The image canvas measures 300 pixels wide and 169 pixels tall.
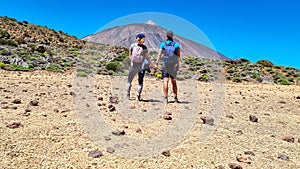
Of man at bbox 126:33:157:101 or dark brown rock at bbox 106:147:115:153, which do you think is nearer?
dark brown rock at bbox 106:147:115:153

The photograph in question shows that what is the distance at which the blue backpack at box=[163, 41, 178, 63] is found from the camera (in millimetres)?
7961

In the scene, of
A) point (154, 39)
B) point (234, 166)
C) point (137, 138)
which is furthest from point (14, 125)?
point (154, 39)

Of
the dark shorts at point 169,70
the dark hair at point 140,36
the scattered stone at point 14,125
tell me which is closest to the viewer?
the scattered stone at point 14,125

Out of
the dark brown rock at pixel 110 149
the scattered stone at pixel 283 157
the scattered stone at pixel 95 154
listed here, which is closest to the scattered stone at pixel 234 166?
the scattered stone at pixel 283 157

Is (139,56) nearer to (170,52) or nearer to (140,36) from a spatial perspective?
(140,36)

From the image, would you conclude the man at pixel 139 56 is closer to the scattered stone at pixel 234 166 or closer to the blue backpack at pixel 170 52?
the blue backpack at pixel 170 52

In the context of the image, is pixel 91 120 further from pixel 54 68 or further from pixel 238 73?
pixel 238 73

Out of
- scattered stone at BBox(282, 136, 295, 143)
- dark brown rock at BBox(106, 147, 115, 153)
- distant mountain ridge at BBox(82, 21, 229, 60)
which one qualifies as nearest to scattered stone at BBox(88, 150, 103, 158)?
dark brown rock at BBox(106, 147, 115, 153)

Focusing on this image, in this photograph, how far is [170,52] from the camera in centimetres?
797

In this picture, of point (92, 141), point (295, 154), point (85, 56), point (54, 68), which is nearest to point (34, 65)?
point (54, 68)

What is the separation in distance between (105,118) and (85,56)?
25491 millimetres

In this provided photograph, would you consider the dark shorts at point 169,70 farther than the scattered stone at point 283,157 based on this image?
Yes

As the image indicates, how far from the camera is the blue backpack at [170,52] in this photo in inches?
313

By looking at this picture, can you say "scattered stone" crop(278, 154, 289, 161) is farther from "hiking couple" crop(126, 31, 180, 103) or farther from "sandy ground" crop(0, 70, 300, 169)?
"hiking couple" crop(126, 31, 180, 103)
